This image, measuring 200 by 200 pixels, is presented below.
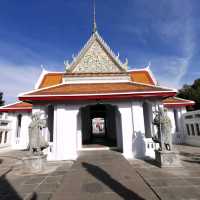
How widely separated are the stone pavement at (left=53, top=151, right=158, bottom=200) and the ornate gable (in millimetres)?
7178

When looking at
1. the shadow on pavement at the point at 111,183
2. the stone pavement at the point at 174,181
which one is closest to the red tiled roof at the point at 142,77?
the stone pavement at the point at 174,181

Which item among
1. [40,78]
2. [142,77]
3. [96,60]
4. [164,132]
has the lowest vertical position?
[164,132]

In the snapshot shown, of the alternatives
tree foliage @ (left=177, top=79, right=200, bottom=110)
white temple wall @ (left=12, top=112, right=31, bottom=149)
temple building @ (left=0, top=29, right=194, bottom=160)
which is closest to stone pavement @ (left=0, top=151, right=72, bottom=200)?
temple building @ (left=0, top=29, right=194, bottom=160)

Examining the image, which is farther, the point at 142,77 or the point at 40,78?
the point at 40,78

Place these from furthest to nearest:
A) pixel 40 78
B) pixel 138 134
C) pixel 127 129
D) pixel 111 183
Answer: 1. pixel 40 78
2. pixel 127 129
3. pixel 138 134
4. pixel 111 183

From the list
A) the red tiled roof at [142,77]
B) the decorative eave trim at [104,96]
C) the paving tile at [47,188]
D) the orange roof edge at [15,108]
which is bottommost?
the paving tile at [47,188]

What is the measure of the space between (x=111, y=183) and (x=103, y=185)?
274mm

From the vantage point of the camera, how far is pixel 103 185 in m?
4.42

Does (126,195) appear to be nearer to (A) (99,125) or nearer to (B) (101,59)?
(B) (101,59)

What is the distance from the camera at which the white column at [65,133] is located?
8.31m

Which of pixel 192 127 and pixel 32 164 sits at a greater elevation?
pixel 192 127

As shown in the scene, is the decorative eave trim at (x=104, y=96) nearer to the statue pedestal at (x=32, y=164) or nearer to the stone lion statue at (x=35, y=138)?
the stone lion statue at (x=35, y=138)

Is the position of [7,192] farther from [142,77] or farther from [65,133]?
[142,77]

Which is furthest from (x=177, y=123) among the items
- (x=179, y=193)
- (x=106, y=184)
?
(x=106, y=184)
